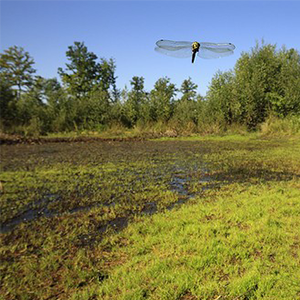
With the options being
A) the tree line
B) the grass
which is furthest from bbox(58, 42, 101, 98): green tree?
the grass

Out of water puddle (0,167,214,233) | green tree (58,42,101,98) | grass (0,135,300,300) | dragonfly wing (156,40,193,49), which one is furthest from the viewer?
green tree (58,42,101,98)

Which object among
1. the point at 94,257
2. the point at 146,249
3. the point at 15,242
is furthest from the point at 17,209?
the point at 146,249

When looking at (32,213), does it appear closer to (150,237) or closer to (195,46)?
(150,237)

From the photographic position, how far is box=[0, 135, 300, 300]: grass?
2344 mm

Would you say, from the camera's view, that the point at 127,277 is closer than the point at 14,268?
Yes

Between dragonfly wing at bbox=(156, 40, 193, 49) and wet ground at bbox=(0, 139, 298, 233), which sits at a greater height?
dragonfly wing at bbox=(156, 40, 193, 49)

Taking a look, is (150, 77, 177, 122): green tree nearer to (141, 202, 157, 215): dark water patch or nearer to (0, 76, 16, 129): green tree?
(0, 76, 16, 129): green tree

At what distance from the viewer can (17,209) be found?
4277 millimetres

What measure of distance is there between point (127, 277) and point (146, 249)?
609 mm

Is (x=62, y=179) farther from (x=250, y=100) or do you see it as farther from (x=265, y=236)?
(x=250, y=100)

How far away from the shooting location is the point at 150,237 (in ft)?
10.7

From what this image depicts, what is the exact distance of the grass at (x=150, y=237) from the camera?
92.3 inches

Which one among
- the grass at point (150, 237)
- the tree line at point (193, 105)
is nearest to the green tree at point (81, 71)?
the tree line at point (193, 105)

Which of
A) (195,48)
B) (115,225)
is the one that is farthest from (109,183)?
(195,48)
